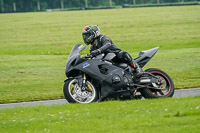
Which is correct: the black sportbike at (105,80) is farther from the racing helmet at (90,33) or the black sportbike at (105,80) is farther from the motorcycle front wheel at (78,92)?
the racing helmet at (90,33)

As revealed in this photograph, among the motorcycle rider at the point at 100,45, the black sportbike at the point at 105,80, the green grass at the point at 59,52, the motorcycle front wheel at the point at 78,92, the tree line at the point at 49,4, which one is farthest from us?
the tree line at the point at 49,4

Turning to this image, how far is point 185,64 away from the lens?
17.6 meters

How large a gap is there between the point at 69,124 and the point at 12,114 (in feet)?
5.90

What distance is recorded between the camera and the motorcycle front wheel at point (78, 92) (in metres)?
9.48

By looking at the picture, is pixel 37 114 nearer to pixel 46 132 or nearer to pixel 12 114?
pixel 12 114

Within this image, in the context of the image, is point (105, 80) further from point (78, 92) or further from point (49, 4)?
point (49, 4)

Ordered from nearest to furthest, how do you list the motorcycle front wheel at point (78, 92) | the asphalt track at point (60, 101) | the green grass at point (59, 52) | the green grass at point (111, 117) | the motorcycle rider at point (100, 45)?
the green grass at point (111, 117) → the motorcycle front wheel at point (78, 92) → the motorcycle rider at point (100, 45) → the asphalt track at point (60, 101) → the green grass at point (59, 52)

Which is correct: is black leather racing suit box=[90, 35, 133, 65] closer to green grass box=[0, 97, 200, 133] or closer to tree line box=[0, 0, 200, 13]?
green grass box=[0, 97, 200, 133]

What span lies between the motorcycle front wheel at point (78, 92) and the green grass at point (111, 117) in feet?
1.24

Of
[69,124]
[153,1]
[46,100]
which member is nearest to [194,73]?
[46,100]

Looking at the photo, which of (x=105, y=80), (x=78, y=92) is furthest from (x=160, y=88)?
(x=78, y=92)

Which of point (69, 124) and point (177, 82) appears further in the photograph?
point (177, 82)

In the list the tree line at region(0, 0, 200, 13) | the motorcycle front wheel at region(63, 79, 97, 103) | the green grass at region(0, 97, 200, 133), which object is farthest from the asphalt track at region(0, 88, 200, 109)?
the tree line at region(0, 0, 200, 13)

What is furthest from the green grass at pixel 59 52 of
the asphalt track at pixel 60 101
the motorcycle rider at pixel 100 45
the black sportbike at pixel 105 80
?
the motorcycle rider at pixel 100 45
